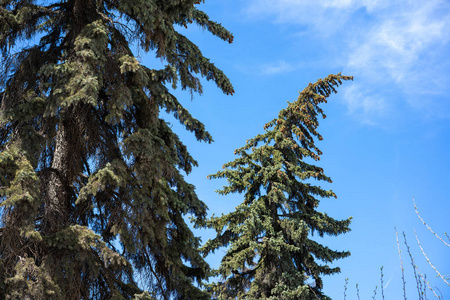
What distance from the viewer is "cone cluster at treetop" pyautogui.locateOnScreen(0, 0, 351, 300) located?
7402mm

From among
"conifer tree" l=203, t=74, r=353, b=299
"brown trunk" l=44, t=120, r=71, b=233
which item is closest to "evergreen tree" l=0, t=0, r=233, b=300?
"brown trunk" l=44, t=120, r=71, b=233

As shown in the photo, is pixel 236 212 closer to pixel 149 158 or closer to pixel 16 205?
pixel 149 158

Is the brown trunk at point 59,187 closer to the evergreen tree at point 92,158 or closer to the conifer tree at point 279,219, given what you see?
the evergreen tree at point 92,158

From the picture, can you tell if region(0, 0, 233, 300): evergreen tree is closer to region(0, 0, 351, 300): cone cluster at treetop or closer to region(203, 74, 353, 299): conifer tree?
region(0, 0, 351, 300): cone cluster at treetop

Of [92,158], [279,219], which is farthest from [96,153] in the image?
[279,219]

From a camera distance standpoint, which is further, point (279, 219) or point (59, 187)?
point (279, 219)

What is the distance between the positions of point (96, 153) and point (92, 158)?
10.7 inches

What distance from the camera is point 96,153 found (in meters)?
9.02

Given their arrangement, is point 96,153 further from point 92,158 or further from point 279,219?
point 279,219

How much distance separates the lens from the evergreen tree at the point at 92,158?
24.2 ft

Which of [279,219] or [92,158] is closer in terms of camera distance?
[92,158]

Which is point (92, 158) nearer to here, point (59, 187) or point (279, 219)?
point (59, 187)

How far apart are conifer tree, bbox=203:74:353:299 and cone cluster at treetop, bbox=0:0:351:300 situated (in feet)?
20.5

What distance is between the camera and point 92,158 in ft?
30.3
